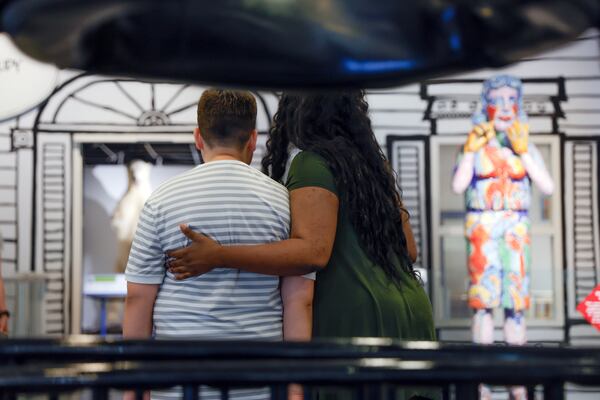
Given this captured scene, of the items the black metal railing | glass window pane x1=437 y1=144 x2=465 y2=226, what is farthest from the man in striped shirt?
glass window pane x1=437 y1=144 x2=465 y2=226

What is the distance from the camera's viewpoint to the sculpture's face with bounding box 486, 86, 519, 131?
5266mm

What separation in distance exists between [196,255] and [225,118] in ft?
1.05

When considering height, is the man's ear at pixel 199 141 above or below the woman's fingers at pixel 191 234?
above

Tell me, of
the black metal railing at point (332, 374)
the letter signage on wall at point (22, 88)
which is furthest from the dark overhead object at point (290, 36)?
the letter signage on wall at point (22, 88)

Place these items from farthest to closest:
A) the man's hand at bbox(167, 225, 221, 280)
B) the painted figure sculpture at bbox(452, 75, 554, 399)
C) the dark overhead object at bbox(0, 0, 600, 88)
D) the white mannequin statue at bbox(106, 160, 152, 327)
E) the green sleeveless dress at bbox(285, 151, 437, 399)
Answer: the white mannequin statue at bbox(106, 160, 152, 327) → the painted figure sculpture at bbox(452, 75, 554, 399) → the green sleeveless dress at bbox(285, 151, 437, 399) → the man's hand at bbox(167, 225, 221, 280) → the dark overhead object at bbox(0, 0, 600, 88)

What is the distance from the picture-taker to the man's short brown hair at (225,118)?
1.69m

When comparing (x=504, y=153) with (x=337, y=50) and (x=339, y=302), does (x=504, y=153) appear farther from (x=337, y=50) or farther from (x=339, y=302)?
(x=337, y=50)

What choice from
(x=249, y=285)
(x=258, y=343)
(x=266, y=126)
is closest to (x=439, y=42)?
(x=258, y=343)

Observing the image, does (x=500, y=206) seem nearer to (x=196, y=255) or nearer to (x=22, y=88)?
(x=22, y=88)

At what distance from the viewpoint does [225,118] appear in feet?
5.57

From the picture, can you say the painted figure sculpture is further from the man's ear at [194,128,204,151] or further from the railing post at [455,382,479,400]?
the railing post at [455,382,479,400]

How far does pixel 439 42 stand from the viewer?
17.9 inches

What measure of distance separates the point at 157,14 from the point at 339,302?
1.27m

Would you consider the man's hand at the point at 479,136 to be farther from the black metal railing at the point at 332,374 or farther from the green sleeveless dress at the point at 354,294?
the black metal railing at the point at 332,374
